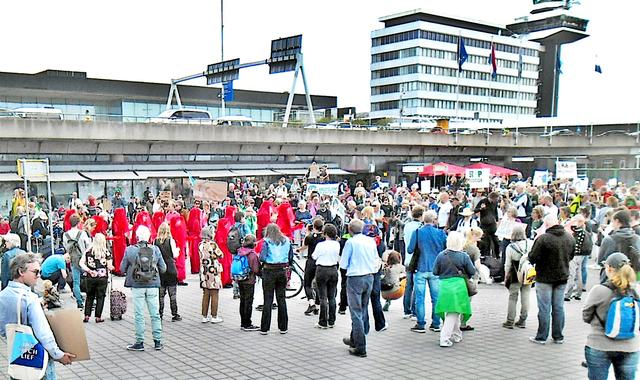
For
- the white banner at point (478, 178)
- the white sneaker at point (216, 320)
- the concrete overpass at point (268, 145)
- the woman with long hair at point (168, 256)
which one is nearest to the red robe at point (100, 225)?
the woman with long hair at point (168, 256)

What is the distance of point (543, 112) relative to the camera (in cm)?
12669

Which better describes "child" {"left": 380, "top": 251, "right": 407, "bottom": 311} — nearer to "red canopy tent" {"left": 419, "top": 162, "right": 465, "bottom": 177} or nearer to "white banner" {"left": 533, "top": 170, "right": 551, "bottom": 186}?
"white banner" {"left": 533, "top": 170, "right": 551, "bottom": 186}

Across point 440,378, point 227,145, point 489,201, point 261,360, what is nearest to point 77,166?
point 227,145

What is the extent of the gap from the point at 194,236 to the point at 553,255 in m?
9.55

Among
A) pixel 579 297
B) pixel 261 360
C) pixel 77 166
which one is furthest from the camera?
pixel 77 166

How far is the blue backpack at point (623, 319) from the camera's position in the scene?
211 inches

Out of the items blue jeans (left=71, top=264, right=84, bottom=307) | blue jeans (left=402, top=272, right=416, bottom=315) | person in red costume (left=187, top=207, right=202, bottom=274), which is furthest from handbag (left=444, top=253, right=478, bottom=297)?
person in red costume (left=187, top=207, right=202, bottom=274)

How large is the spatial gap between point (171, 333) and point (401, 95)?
310 ft

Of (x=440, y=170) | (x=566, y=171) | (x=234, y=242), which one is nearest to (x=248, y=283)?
(x=234, y=242)

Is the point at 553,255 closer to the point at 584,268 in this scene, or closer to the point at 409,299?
the point at 409,299

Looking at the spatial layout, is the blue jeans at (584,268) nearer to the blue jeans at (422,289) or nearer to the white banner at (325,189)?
the blue jeans at (422,289)

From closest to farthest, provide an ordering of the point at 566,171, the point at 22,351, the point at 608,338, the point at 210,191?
the point at 22,351 → the point at 608,338 → the point at 210,191 → the point at 566,171

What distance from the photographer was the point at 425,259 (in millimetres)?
9391

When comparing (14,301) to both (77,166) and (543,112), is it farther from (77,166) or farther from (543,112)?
(543,112)
